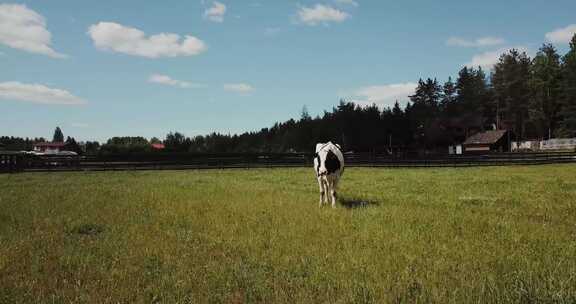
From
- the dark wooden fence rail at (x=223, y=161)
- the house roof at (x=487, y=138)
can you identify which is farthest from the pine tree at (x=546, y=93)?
the dark wooden fence rail at (x=223, y=161)

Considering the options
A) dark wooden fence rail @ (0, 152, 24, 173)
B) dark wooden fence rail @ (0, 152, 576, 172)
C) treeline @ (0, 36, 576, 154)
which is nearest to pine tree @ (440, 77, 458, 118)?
treeline @ (0, 36, 576, 154)

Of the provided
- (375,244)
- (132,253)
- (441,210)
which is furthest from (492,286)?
(441,210)

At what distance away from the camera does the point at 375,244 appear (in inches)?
291

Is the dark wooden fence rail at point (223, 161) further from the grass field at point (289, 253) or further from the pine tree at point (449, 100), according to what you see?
the pine tree at point (449, 100)

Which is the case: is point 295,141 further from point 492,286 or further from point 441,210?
point 492,286

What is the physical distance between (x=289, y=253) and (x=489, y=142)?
81.0m

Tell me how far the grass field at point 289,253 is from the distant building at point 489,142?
72.7m

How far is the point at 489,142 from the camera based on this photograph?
79.6 m

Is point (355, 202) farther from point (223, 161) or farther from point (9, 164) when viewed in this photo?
point (9, 164)

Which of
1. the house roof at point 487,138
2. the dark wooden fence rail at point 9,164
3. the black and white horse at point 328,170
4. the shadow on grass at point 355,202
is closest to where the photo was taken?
the shadow on grass at point 355,202

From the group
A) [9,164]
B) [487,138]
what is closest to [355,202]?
[9,164]

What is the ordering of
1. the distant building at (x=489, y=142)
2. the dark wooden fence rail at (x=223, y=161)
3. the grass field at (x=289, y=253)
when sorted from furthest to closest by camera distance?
the distant building at (x=489, y=142) → the dark wooden fence rail at (x=223, y=161) → the grass field at (x=289, y=253)

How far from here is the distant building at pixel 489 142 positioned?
262 feet

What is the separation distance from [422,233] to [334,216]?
261 centimetres
